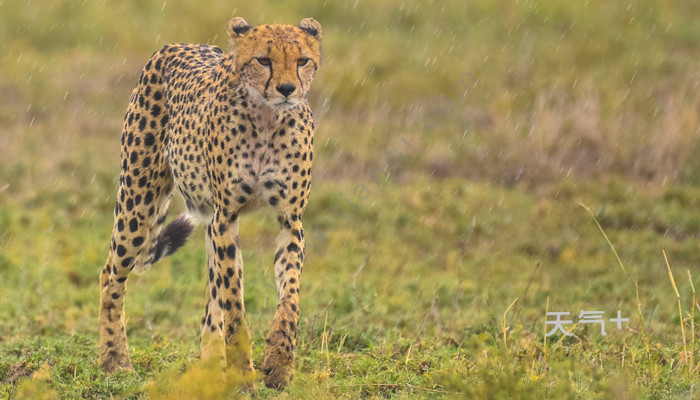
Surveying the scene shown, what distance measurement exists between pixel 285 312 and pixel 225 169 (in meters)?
0.65

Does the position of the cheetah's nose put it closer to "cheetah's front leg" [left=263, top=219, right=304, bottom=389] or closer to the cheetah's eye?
the cheetah's eye

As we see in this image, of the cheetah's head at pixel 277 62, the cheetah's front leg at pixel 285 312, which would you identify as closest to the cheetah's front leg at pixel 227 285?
the cheetah's front leg at pixel 285 312

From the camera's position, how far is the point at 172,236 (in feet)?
16.8

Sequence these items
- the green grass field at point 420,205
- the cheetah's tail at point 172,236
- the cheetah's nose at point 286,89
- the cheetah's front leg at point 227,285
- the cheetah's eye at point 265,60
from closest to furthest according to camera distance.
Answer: the cheetah's nose at point 286,89 < the cheetah's eye at point 265,60 < the cheetah's front leg at point 227,285 < the green grass field at point 420,205 < the cheetah's tail at point 172,236

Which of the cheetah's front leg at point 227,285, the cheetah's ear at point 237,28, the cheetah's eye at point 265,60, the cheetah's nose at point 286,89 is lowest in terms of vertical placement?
the cheetah's front leg at point 227,285

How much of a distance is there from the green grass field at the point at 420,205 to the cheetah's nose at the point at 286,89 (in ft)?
3.62

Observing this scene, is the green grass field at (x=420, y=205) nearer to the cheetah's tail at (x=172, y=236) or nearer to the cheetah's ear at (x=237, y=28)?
the cheetah's tail at (x=172, y=236)

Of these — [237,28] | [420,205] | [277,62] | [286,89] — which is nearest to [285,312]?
[286,89]

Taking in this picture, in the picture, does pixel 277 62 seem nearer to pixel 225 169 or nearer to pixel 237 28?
pixel 237 28

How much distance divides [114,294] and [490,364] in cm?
206

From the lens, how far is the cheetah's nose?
3.90 meters

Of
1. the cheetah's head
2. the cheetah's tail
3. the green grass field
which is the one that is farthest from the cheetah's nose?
the cheetah's tail

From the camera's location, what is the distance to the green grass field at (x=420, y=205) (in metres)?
4.72

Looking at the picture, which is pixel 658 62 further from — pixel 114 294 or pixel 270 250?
pixel 114 294
